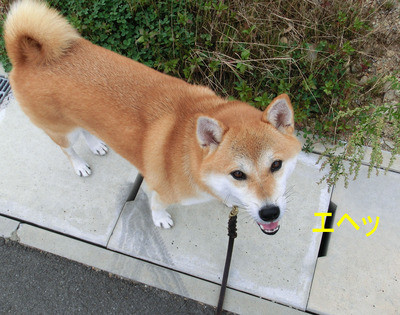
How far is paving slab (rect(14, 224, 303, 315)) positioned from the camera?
256 centimetres

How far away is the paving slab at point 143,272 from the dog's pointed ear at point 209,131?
1.34 metres

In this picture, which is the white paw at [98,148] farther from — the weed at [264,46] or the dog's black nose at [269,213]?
the dog's black nose at [269,213]

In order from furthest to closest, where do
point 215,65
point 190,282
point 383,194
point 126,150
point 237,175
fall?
point 215,65 → point 383,194 → point 190,282 → point 126,150 → point 237,175

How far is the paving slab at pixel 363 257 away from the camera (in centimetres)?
254

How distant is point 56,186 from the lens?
9.96 ft

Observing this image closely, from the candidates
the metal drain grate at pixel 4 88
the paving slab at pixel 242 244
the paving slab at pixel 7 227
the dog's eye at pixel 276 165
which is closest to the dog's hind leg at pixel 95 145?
the paving slab at pixel 242 244

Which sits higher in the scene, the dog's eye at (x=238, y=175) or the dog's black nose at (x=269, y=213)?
the dog's eye at (x=238, y=175)

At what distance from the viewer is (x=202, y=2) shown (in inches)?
136

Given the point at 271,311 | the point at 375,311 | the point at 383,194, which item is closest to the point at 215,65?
the point at 383,194

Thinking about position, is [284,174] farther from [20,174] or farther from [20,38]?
[20,174]

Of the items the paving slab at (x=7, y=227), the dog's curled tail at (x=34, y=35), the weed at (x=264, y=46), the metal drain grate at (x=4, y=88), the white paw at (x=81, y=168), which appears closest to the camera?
the dog's curled tail at (x=34, y=35)

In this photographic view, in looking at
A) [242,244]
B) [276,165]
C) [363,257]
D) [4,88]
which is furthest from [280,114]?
[4,88]

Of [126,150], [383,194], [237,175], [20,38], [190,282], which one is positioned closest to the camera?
[237,175]

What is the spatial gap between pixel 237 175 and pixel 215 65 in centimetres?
175
